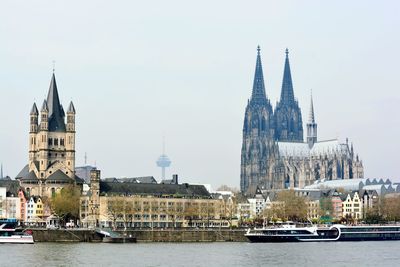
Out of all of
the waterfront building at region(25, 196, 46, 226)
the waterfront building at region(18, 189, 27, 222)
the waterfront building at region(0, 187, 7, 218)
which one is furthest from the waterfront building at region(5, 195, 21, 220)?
the waterfront building at region(25, 196, 46, 226)

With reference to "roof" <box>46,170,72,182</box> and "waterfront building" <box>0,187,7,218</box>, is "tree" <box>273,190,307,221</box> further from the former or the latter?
"waterfront building" <box>0,187,7,218</box>

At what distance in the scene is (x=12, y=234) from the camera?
11188 centimetres

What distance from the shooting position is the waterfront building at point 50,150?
513ft

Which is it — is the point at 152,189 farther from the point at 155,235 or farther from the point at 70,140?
the point at 155,235

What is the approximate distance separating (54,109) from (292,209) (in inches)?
1523

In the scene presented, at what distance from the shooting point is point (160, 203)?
15225 cm

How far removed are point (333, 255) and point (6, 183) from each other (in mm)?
78724

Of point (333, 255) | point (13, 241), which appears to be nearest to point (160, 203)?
point (13, 241)

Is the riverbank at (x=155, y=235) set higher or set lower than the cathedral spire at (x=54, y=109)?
lower

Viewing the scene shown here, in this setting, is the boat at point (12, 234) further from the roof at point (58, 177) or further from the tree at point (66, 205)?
the roof at point (58, 177)

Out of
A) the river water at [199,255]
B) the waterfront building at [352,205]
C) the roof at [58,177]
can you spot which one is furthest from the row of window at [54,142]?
the river water at [199,255]

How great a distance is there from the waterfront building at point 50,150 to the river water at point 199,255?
51380mm

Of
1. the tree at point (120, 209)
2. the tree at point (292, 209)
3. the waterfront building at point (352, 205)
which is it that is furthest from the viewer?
the waterfront building at point (352, 205)

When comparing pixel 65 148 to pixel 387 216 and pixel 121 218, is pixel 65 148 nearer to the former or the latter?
pixel 121 218
